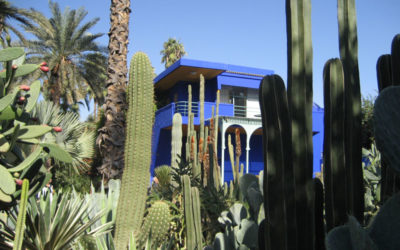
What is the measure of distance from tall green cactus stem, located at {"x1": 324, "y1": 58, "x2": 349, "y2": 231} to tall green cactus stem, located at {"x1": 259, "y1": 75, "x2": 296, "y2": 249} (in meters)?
0.19

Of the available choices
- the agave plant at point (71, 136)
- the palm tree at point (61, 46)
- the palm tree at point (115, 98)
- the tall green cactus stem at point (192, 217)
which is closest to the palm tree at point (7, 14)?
the palm tree at point (61, 46)

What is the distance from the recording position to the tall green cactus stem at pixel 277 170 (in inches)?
65.6

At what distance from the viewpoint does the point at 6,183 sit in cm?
258

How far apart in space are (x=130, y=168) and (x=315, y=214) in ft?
8.37

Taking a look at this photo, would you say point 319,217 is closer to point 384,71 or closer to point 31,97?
point 384,71

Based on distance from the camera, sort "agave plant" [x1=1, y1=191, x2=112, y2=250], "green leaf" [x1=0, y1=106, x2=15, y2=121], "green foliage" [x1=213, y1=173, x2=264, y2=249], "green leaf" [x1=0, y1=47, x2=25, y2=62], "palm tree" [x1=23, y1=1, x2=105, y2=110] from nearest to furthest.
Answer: "green foliage" [x1=213, y1=173, x2=264, y2=249], "green leaf" [x1=0, y1=47, x2=25, y2=62], "green leaf" [x1=0, y1=106, x2=15, y2=121], "agave plant" [x1=1, y1=191, x2=112, y2=250], "palm tree" [x1=23, y1=1, x2=105, y2=110]

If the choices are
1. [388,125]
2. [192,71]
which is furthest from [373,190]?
[192,71]

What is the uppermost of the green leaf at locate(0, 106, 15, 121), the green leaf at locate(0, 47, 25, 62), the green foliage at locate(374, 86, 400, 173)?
the green leaf at locate(0, 47, 25, 62)

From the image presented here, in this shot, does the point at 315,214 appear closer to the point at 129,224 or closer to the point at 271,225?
the point at 271,225

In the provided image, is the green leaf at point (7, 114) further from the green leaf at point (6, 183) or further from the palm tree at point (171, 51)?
the palm tree at point (171, 51)

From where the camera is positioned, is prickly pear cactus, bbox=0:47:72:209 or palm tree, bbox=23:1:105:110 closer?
prickly pear cactus, bbox=0:47:72:209

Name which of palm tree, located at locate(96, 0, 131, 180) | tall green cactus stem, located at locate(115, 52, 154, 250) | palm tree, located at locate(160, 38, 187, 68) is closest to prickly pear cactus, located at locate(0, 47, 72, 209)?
tall green cactus stem, located at locate(115, 52, 154, 250)

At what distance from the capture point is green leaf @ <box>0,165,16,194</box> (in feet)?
8.38

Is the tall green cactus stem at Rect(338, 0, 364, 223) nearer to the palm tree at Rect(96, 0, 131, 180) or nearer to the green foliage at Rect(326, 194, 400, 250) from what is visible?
the green foliage at Rect(326, 194, 400, 250)
